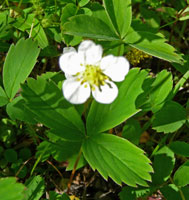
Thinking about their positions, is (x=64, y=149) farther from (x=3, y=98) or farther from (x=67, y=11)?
(x=67, y=11)

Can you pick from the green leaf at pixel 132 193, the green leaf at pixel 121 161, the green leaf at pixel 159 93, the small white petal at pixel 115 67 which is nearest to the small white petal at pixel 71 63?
the small white petal at pixel 115 67

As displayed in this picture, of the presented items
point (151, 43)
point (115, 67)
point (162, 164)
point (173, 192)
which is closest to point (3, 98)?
point (115, 67)

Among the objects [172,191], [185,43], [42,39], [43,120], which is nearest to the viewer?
[43,120]

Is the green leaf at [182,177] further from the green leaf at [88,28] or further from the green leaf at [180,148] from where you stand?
the green leaf at [88,28]

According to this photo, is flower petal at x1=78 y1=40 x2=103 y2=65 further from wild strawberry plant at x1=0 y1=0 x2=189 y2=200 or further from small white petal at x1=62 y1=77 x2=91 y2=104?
small white petal at x1=62 y1=77 x2=91 y2=104

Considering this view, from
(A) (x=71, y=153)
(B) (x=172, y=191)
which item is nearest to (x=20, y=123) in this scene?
(A) (x=71, y=153)

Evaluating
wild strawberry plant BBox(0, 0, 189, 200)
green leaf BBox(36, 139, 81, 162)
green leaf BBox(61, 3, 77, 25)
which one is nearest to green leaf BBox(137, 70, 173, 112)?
wild strawberry plant BBox(0, 0, 189, 200)

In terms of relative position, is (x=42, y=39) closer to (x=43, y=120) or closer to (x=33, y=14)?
(x=33, y=14)
